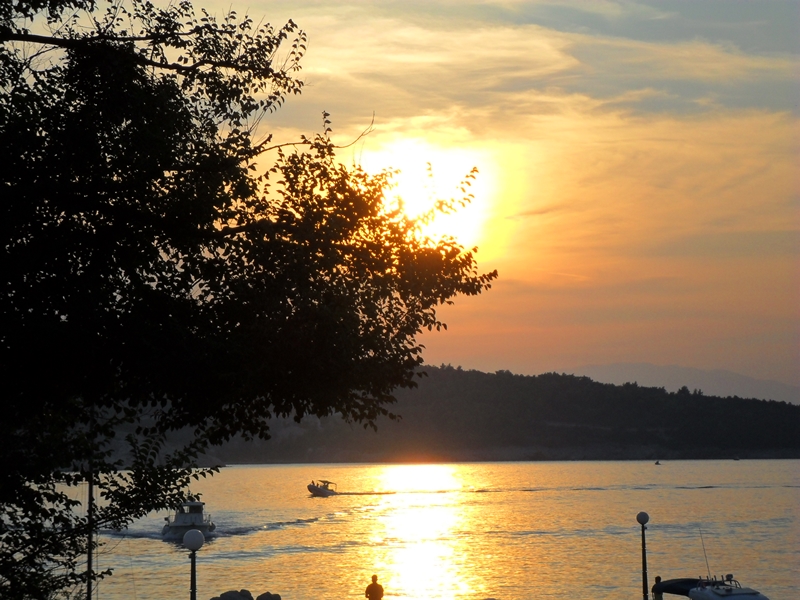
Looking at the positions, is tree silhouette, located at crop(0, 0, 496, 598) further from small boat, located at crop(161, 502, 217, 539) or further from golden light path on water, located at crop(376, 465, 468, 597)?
small boat, located at crop(161, 502, 217, 539)

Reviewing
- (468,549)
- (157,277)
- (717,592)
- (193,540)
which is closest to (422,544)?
(468,549)

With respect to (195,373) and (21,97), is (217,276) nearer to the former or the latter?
(195,373)

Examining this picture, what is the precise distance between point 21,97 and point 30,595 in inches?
256

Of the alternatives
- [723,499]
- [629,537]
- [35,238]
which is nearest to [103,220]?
[35,238]

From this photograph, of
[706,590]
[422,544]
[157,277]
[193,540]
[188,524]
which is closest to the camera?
[157,277]

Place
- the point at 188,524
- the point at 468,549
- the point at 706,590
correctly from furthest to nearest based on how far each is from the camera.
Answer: the point at 188,524 < the point at 468,549 < the point at 706,590

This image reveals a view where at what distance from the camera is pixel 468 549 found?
100250 millimetres

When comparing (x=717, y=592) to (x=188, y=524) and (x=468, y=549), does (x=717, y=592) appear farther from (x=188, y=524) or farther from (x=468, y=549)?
(x=188, y=524)

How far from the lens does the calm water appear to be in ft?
236

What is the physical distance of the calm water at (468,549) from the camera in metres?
71.9

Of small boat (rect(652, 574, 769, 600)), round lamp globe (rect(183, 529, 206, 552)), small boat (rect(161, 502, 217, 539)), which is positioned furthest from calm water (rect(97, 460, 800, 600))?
small boat (rect(652, 574, 769, 600))

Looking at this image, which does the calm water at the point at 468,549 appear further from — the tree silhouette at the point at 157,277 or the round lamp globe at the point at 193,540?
the tree silhouette at the point at 157,277

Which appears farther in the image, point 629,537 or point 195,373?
point 629,537

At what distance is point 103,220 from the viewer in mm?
13375
